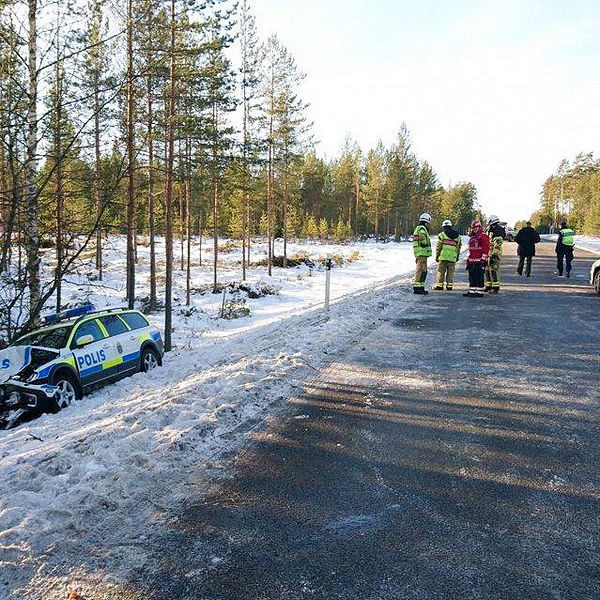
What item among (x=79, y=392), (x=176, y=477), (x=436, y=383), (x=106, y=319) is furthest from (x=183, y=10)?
(x=176, y=477)

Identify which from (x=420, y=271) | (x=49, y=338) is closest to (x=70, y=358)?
(x=49, y=338)

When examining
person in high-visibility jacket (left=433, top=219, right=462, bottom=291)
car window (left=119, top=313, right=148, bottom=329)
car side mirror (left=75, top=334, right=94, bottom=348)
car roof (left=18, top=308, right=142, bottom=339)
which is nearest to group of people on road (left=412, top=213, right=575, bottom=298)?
person in high-visibility jacket (left=433, top=219, right=462, bottom=291)

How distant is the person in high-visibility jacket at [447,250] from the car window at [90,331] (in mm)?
10007

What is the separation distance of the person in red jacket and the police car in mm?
9143

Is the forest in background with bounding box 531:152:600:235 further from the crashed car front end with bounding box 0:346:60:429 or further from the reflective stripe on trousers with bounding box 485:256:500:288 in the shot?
the crashed car front end with bounding box 0:346:60:429

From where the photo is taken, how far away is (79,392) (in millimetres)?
8531

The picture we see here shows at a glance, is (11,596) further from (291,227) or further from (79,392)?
(291,227)

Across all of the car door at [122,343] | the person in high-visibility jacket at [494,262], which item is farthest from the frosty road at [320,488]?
the person in high-visibility jacket at [494,262]

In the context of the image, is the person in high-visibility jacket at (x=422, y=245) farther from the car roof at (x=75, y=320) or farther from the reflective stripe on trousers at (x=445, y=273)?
the car roof at (x=75, y=320)

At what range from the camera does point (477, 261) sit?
14.0m

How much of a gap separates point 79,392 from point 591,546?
8.07m

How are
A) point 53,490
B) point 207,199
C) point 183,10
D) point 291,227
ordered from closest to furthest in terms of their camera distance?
point 53,490, point 183,10, point 207,199, point 291,227

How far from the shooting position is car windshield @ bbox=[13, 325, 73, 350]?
28.5ft

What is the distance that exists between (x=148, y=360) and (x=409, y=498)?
27.3ft
